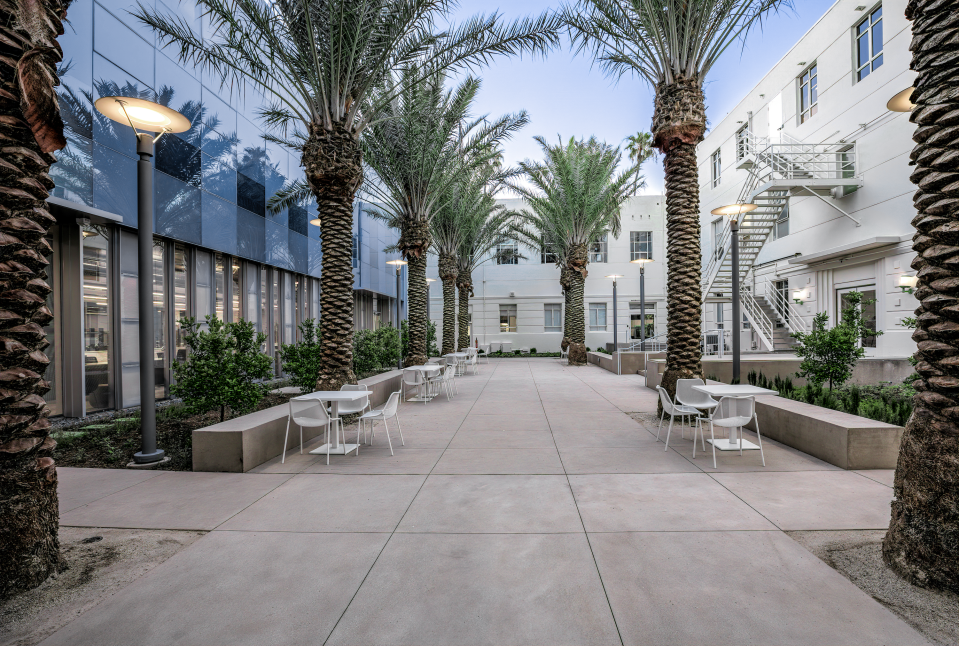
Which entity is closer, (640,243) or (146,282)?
(146,282)

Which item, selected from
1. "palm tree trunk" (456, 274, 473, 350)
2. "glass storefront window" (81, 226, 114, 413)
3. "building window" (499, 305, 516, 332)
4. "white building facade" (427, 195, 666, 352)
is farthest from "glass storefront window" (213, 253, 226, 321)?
"building window" (499, 305, 516, 332)

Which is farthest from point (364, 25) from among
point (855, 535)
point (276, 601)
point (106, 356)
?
point (855, 535)

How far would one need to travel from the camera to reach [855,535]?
3.85 metres

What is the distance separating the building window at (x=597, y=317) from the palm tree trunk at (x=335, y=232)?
23178mm

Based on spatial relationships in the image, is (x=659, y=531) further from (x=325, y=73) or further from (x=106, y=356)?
(x=106, y=356)

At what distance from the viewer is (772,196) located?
16453mm

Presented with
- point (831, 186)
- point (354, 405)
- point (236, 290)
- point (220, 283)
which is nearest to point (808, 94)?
point (831, 186)

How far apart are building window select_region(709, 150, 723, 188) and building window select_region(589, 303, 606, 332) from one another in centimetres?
948

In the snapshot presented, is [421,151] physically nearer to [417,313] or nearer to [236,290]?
[417,313]

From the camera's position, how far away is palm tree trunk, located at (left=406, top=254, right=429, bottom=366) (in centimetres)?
1459

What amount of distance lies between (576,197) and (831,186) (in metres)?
8.68

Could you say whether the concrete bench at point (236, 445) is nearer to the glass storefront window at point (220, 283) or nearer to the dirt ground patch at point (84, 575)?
the dirt ground patch at point (84, 575)

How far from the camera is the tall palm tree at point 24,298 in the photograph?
294 centimetres

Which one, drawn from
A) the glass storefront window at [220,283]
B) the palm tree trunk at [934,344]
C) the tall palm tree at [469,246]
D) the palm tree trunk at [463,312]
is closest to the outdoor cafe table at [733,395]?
the palm tree trunk at [934,344]
